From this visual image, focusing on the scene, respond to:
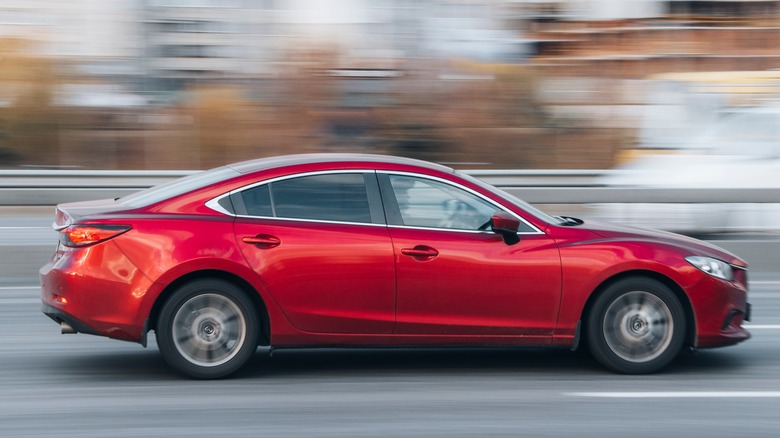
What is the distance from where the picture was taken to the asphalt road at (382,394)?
5645 mm

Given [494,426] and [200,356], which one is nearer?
[494,426]

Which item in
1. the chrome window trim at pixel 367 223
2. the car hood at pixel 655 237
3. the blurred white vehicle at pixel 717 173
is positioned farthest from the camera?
the blurred white vehicle at pixel 717 173

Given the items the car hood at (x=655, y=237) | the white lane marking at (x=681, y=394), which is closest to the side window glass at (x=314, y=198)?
the car hood at (x=655, y=237)

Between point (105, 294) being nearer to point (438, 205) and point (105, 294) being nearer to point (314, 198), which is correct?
point (314, 198)

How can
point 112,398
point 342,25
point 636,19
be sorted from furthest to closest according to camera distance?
point 636,19, point 342,25, point 112,398

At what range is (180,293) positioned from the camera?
21.1 ft

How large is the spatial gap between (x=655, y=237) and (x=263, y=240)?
2422 mm

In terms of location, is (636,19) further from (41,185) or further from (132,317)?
(132,317)

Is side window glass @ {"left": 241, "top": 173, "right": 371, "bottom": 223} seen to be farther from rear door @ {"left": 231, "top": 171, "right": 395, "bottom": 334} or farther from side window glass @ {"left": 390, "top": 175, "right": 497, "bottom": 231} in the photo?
side window glass @ {"left": 390, "top": 175, "right": 497, "bottom": 231}

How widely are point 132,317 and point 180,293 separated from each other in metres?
0.31

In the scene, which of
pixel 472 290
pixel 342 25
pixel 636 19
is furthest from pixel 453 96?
Result: pixel 636 19

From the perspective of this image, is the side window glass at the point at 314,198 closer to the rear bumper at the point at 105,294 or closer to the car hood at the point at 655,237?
the rear bumper at the point at 105,294

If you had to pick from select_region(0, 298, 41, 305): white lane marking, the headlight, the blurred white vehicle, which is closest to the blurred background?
the blurred white vehicle

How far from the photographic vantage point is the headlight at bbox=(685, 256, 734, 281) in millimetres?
6779
